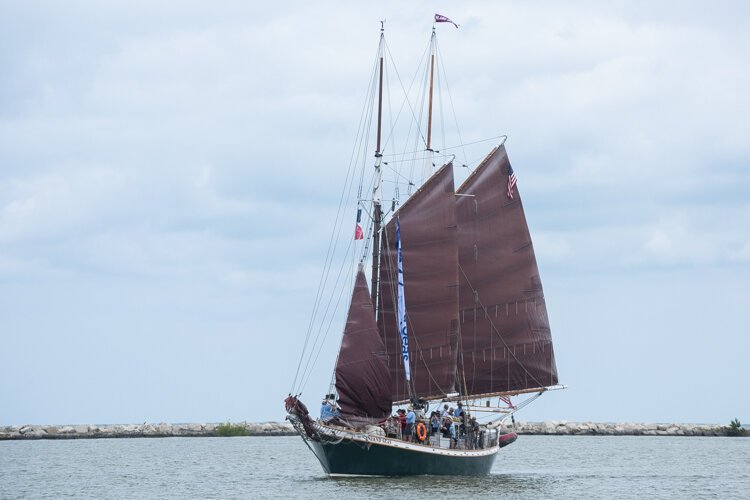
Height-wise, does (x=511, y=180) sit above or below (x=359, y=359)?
above

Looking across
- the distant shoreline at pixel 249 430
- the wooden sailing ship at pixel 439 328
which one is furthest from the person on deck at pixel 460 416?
the distant shoreline at pixel 249 430

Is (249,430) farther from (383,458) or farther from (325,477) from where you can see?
(383,458)

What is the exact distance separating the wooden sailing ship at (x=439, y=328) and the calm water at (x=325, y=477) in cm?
180

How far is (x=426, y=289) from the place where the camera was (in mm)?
61781

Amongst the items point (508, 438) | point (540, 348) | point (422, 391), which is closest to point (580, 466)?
point (508, 438)

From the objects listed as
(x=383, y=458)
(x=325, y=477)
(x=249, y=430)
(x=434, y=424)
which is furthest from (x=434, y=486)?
(x=249, y=430)

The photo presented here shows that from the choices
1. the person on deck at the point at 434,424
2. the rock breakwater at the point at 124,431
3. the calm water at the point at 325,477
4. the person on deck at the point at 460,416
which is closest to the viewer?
the calm water at the point at 325,477

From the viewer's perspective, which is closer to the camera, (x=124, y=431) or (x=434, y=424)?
(x=434, y=424)

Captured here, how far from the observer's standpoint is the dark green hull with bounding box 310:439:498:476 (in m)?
56.8

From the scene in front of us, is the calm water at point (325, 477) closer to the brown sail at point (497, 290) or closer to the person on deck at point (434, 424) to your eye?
the person on deck at point (434, 424)

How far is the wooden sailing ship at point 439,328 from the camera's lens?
189 ft

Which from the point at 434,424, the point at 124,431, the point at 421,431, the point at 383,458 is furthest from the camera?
the point at 124,431

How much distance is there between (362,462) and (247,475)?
14257 millimetres

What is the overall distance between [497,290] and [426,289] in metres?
6.78
